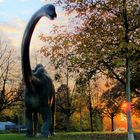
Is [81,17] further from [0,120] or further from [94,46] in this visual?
[0,120]

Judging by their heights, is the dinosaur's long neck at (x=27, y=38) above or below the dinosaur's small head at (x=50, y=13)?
below

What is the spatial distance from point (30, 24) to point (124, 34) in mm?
8102

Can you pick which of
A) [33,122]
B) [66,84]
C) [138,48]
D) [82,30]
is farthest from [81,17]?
[66,84]

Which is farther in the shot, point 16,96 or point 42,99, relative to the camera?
point 16,96

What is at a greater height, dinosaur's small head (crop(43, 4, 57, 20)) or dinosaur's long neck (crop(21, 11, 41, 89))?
dinosaur's small head (crop(43, 4, 57, 20))

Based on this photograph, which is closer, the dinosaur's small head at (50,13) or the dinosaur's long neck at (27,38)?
the dinosaur's small head at (50,13)

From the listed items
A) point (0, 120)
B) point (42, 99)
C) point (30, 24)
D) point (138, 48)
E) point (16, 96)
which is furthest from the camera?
point (0, 120)

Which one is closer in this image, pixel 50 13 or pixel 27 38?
pixel 50 13

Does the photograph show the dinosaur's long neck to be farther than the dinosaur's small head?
Yes

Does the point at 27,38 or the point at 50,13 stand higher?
the point at 50,13

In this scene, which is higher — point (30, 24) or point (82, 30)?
point (82, 30)

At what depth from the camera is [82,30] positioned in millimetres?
25453

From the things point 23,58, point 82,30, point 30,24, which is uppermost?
point 82,30

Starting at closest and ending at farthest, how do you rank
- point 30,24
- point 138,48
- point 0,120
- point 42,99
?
1. point 30,24
2. point 42,99
3. point 138,48
4. point 0,120
